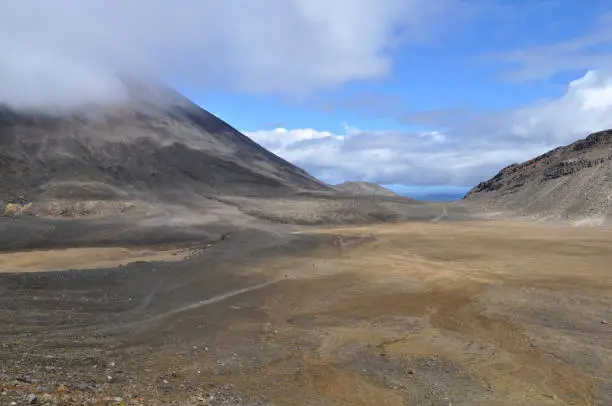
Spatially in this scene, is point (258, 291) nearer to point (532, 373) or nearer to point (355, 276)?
point (355, 276)

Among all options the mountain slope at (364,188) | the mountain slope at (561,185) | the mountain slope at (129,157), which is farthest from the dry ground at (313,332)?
the mountain slope at (364,188)

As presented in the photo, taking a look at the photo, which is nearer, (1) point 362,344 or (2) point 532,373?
(2) point 532,373

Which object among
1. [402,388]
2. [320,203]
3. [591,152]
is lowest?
[402,388]

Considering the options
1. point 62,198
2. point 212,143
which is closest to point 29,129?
point 62,198

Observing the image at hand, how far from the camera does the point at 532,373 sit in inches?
484

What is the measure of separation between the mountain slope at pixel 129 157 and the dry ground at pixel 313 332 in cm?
2753

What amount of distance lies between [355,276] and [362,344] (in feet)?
30.6

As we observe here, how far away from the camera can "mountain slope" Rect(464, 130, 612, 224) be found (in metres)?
50.0

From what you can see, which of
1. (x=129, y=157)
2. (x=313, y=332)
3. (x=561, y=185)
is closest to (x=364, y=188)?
(x=561, y=185)

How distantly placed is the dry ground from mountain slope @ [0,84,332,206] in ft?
90.3

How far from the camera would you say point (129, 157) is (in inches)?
2266

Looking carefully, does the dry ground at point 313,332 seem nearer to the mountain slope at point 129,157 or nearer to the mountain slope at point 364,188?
the mountain slope at point 129,157

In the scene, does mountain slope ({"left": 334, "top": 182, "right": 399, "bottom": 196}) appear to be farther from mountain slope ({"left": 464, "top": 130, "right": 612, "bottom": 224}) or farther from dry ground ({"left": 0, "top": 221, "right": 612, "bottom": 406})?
dry ground ({"left": 0, "top": 221, "right": 612, "bottom": 406})

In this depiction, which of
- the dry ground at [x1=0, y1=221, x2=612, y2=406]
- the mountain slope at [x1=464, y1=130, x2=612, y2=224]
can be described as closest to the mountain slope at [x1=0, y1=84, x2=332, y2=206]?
the mountain slope at [x1=464, y1=130, x2=612, y2=224]
